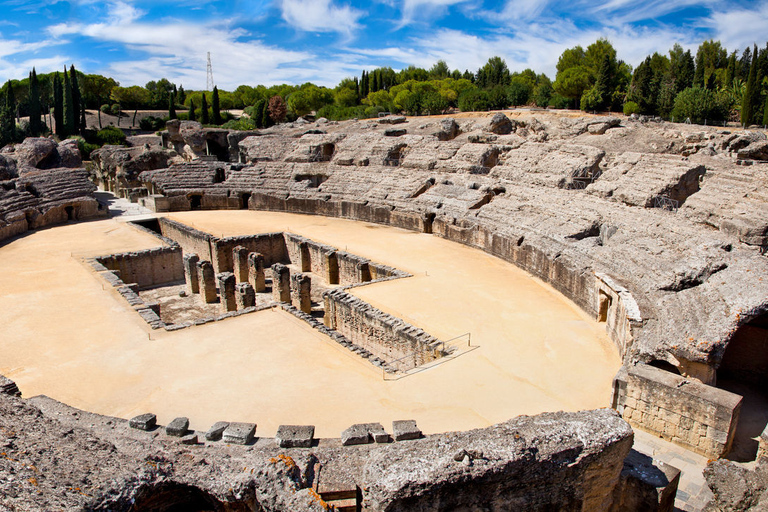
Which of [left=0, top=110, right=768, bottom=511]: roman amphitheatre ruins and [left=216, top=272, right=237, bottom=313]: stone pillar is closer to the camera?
[left=0, top=110, right=768, bottom=511]: roman amphitheatre ruins

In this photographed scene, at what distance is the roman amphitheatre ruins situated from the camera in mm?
5219

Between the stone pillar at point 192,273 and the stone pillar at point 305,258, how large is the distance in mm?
3471

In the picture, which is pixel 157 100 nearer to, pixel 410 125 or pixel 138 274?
pixel 410 125

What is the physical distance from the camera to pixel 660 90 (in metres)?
31.9

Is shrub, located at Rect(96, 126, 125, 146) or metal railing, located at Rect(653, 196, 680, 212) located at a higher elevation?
shrub, located at Rect(96, 126, 125, 146)

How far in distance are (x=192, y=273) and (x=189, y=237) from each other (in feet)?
13.2

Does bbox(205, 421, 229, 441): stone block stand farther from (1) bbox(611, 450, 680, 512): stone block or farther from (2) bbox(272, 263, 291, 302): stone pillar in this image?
(2) bbox(272, 263, 291, 302): stone pillar

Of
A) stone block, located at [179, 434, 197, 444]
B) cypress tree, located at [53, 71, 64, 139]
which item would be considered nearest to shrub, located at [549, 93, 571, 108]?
stone block, located at [179, 434, 197, 444]

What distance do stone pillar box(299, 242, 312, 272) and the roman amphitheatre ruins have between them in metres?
0.08

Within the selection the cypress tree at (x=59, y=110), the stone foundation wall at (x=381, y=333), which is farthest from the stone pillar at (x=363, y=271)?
the cypress tree at (x=59, y=110)

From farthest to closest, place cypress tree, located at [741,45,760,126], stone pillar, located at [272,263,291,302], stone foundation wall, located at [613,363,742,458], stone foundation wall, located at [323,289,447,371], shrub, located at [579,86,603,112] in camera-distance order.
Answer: shrub, located at [579,86,603,112] < cypress tree, located at [741,45,760,126] < stone pillar, located at [272,263,291,302] < stone foundation wall, located at [323,289,447,371] < stone foundation wall, located at [613,363,742,458]

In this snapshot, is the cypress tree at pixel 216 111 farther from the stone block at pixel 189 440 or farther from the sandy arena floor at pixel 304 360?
the stone block at pixel 189 440

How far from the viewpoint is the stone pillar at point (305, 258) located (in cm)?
1789

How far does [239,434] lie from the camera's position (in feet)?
21.3
